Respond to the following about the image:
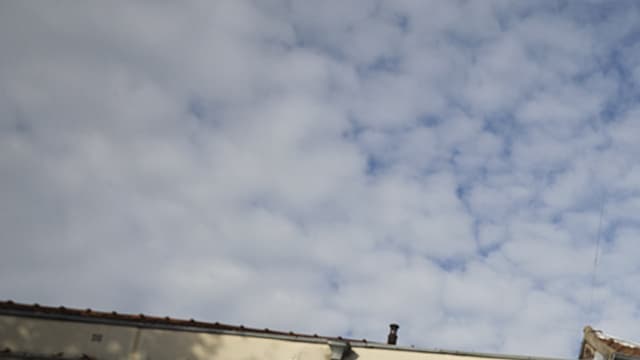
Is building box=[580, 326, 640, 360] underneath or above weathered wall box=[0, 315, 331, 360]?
above

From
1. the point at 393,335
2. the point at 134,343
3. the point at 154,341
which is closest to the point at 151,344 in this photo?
the point at 154,341

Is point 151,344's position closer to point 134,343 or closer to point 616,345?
point 134,343

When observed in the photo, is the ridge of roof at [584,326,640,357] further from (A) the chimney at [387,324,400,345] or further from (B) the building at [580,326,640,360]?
(A) the chimney at [387,324,400,345]

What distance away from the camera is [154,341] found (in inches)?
669

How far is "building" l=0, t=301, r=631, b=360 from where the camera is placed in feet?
53.3

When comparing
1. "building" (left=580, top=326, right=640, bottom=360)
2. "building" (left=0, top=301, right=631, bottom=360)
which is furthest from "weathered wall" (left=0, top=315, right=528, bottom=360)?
"building" (left=580, top=326, right=640, bottom=360)

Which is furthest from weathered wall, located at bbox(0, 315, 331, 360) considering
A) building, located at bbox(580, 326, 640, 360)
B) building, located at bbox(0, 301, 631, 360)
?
building, located at bbox(580, 326, 640, 360)

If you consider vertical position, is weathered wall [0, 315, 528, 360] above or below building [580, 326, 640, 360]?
below

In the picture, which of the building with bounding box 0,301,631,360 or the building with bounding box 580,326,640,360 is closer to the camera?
the building with bounding box 0,301,631,360

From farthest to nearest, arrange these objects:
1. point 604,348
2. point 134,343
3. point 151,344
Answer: point 604,348
point 151,344
point 134,343

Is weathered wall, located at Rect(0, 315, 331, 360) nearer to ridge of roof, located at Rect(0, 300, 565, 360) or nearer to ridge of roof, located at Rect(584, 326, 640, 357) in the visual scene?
ridge of roof, located at Rect(0, 300, 565, 360)

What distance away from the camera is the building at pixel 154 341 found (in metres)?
16.2

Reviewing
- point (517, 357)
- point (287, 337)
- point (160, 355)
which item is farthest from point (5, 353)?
point (517, 357)

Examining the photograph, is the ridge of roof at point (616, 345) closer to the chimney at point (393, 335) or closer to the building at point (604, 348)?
the building at point (604, 348)
